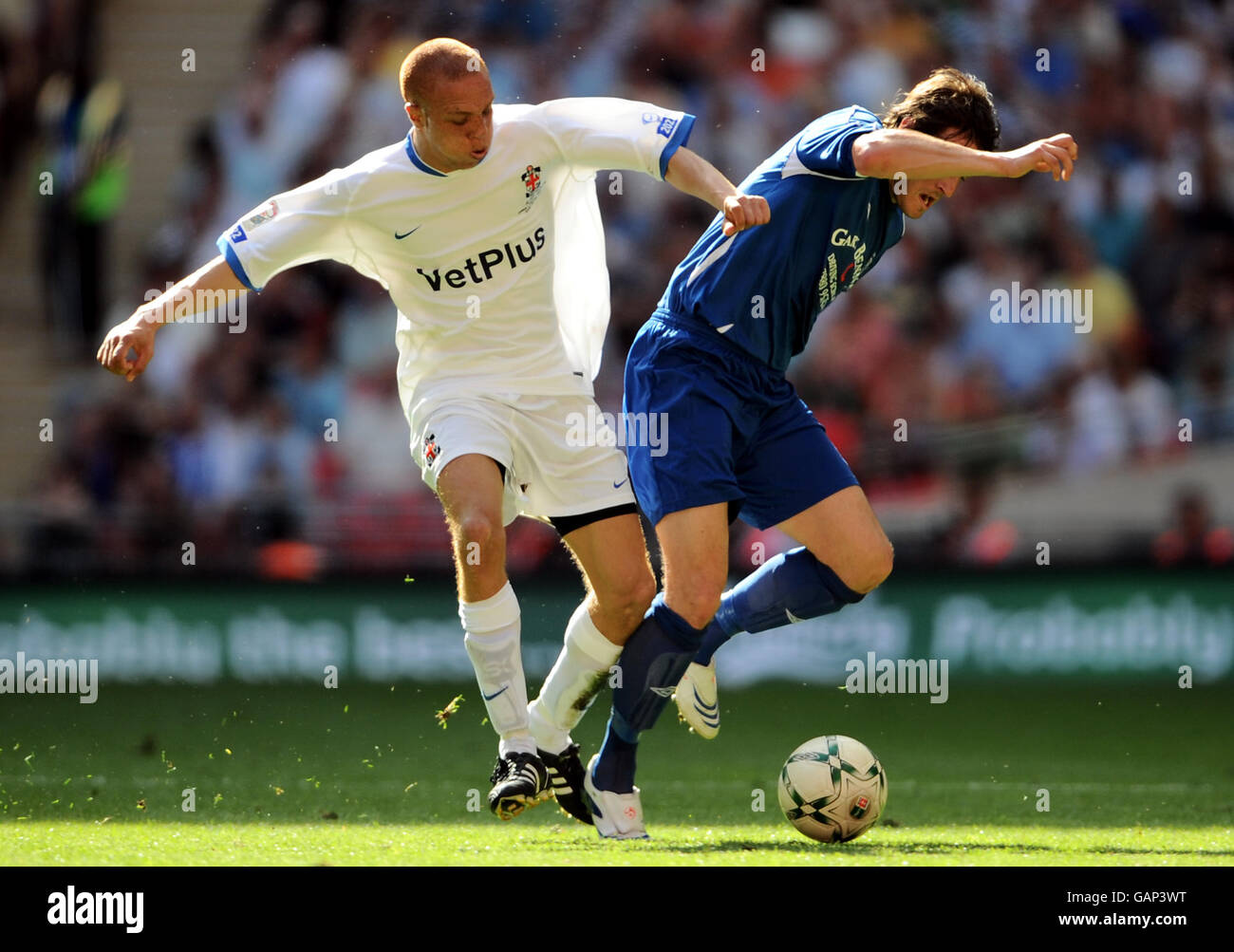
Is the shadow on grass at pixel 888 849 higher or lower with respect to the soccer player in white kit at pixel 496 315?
lower

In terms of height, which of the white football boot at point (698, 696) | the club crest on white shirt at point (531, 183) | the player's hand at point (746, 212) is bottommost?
the white football boot at point (698, 696)

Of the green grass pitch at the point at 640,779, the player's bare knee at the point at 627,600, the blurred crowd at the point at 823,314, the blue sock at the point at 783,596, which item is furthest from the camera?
the blurred crowd at the point at 823,314

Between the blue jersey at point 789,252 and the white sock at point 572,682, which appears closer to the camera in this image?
the blue jersey at point 789,252

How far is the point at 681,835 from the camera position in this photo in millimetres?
5316

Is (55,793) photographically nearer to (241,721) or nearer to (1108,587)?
(241,721)

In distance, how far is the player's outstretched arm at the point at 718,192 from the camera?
15.9 feet

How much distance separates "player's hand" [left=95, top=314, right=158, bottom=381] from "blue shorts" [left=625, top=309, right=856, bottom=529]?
1540mm

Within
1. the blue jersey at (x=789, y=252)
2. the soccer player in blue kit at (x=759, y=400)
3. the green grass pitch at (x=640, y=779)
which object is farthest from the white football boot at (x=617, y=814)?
the blue jersey at (x=789, y=252)

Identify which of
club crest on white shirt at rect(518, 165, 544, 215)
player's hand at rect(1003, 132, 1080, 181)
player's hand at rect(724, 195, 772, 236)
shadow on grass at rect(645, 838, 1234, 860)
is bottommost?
shadow on grass at rect(645, 838, 1234, 860)

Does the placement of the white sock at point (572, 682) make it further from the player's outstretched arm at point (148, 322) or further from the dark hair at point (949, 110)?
the dark hair at point (949, 110)

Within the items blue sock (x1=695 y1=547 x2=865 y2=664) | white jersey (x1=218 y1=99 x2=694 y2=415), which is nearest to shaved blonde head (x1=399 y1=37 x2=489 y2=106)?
white jersey (x1=218 y1=99 x2=694 y2=415)

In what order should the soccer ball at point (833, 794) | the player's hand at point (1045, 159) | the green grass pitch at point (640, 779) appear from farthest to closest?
the soccer ball at point (833, 794)
the green grass pitch at point (640, 779)
the player's hand at point (1045, 159)

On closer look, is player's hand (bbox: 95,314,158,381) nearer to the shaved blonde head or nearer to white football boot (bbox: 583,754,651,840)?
the shaved blonde head

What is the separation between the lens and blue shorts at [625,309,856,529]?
17.5 feet
